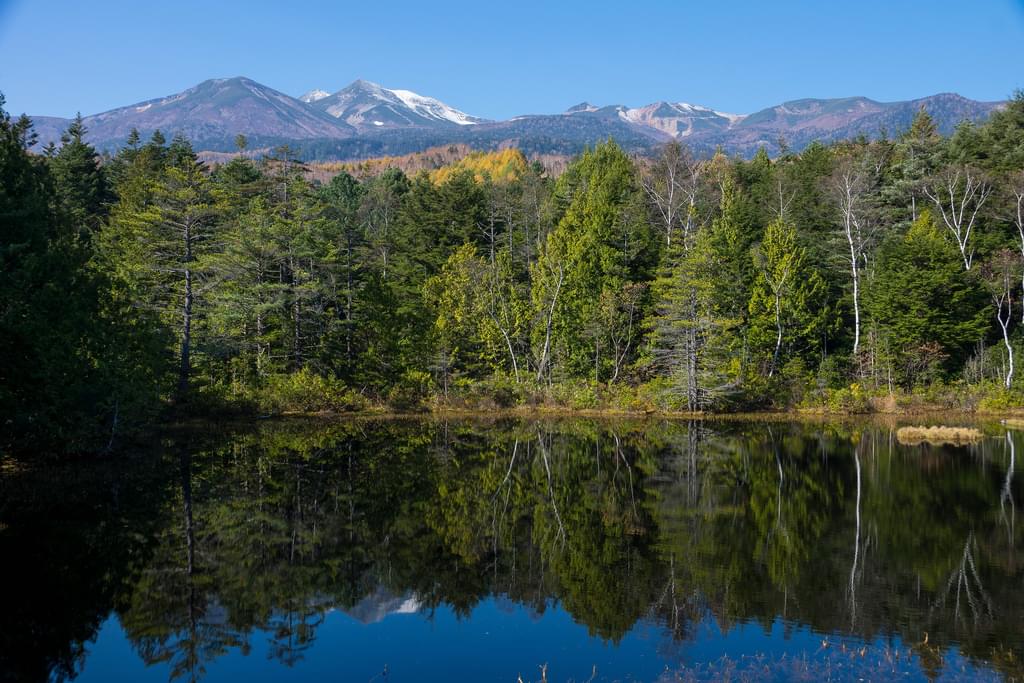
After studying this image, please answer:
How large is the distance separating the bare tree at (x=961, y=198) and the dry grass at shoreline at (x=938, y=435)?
16416 mm

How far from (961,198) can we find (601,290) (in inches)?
906

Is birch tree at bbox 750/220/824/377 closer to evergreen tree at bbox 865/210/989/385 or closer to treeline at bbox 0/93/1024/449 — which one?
treeline at bbox 0/93/1024/449

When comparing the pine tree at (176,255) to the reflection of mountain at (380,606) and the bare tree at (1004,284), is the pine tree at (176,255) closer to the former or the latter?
the reflection of mountain at (380,606)

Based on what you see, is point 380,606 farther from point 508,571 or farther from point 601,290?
point 601,290

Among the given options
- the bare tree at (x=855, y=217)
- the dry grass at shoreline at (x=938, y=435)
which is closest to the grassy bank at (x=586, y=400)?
the bare tree at (x=855, y=217)

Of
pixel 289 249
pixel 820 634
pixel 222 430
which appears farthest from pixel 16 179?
pixel 820 634

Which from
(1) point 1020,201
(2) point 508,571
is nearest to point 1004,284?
(1) point 1020,201

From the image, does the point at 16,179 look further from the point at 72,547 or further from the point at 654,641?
the point at 654,641

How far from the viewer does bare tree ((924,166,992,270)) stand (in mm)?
47469

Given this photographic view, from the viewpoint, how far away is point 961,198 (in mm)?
49719

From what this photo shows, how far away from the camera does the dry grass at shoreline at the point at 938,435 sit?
32.9 metres

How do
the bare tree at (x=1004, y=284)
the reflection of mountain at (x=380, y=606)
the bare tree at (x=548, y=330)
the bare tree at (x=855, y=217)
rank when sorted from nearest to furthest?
1. the reflection of mountain at (x=380, y=606)
2. the bare tree at (x=1004, y=284)
3. the bare tree at (x=548, y=330)
4. the bare tree at (x=855, y=217)

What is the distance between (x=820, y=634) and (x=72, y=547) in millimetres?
14205

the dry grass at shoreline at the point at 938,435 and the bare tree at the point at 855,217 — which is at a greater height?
the bare tree at the point at 855,217
